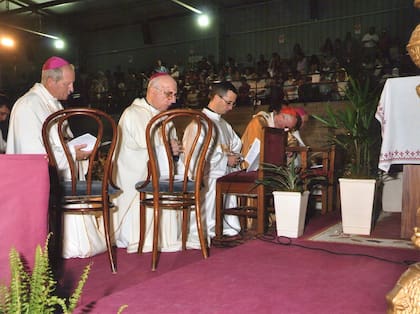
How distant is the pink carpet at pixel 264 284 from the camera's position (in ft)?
5.61

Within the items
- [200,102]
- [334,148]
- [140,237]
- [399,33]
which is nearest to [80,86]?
[200,102]

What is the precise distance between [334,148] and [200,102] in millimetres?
6019

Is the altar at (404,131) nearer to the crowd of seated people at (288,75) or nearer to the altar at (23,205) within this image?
the altar at (23,205)

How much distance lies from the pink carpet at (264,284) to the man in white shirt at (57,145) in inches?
19.8

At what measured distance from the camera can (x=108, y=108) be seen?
40.4 ft

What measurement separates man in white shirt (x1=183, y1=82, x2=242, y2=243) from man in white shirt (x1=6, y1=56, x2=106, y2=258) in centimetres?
83

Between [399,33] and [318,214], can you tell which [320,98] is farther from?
[318,214]

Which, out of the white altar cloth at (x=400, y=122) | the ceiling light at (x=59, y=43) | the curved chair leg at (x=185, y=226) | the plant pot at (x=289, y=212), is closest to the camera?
the white altar cloth at (x=400, y=122)

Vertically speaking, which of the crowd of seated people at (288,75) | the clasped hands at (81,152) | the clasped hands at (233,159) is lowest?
the clasped hands at (233,159)

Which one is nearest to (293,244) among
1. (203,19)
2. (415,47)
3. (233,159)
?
(233,159)

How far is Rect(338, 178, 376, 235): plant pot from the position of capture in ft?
10.3

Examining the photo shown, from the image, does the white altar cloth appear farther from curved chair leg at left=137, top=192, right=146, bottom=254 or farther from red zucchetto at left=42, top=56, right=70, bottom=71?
red zucchetto at left=42, top=56, right=70, bottom=71

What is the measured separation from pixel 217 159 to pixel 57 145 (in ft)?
4.39

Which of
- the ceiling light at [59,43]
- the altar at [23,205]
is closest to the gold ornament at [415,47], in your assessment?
the altar at [23,205]
